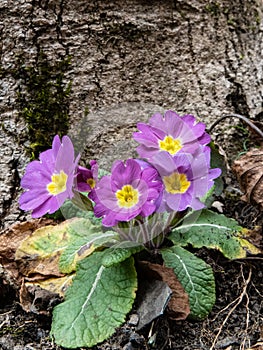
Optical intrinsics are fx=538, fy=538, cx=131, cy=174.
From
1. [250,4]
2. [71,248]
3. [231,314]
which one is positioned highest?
[250,4]

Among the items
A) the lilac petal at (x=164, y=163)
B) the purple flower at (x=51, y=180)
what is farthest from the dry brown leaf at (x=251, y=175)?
the purple flower at (x=51, y=180)

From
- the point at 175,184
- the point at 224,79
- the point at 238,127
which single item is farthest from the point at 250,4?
the point at 175,184

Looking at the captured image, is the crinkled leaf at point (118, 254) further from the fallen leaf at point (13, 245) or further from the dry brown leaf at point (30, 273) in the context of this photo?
the fallen leaf at point (13, 245)

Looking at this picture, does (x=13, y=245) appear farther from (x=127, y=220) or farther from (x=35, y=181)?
(x=127, y=220)

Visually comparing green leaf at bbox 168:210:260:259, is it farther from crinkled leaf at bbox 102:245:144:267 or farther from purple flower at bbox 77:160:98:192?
purple flower at bbox 77:160:98:192

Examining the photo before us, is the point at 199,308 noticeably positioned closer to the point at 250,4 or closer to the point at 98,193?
the point at 98,193

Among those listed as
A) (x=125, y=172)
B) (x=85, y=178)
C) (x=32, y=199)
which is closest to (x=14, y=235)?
(x=32, y=199)

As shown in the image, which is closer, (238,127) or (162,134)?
(162,134)

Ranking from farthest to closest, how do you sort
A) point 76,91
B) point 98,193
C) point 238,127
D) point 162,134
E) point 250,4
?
point 250,4 < point 238,127 < point 76,91 < point 162,134 < point 98,193
